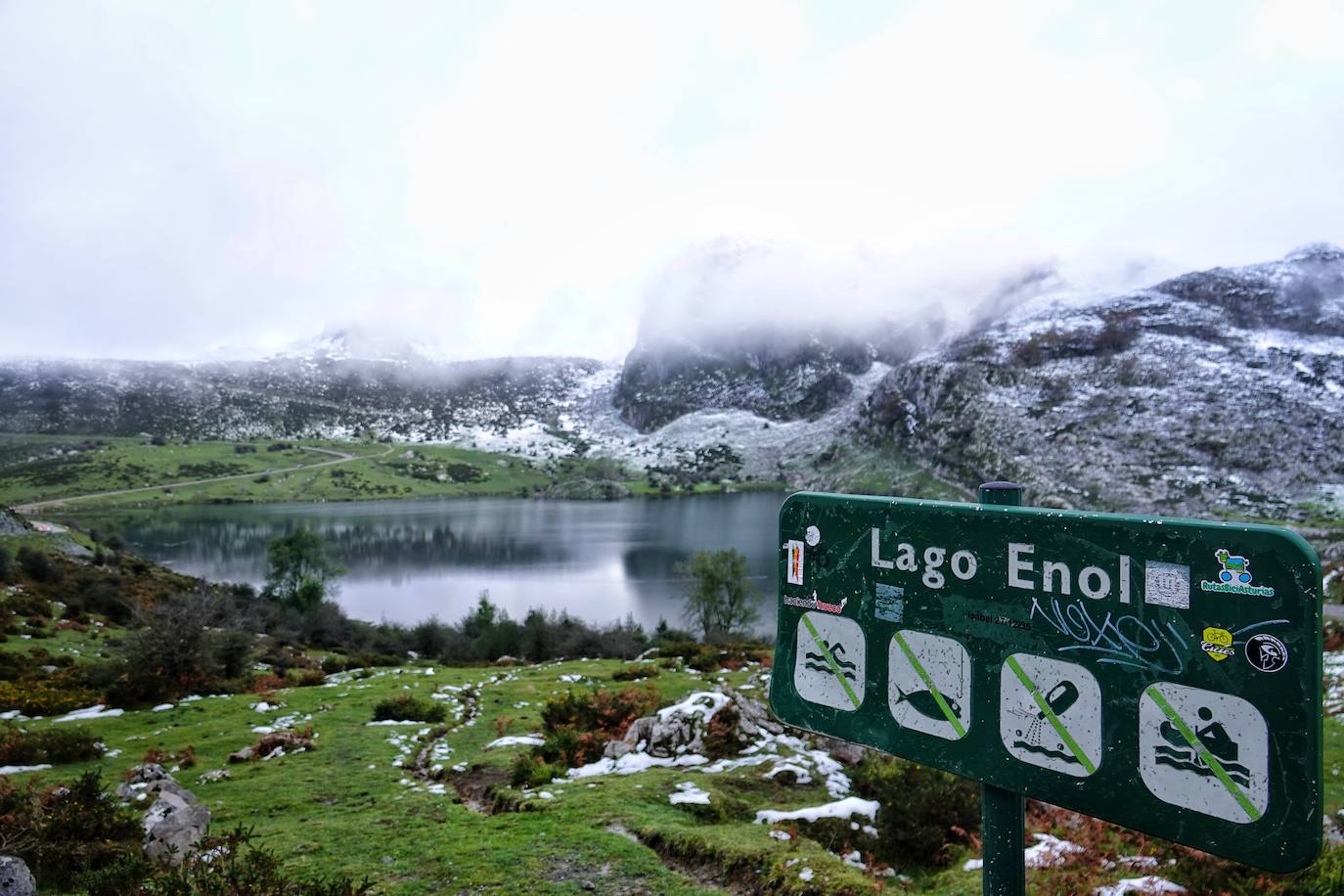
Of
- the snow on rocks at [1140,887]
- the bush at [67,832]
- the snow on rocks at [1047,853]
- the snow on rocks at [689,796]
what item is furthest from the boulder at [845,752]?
the bush at [67,832]

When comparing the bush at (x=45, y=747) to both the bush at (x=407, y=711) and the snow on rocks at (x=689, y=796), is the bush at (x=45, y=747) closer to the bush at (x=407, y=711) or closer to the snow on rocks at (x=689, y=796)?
the bush at (x=407, y=711)

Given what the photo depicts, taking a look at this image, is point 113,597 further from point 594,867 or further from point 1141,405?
point 1141,405

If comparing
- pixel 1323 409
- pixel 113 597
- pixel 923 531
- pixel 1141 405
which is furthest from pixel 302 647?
pixel 1323 409

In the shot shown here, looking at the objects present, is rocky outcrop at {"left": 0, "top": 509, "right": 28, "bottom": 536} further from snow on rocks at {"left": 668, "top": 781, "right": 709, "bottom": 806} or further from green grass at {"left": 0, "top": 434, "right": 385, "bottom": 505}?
green grass at {"left": 0, "top": 434, "right": 385, "bottom": 505}

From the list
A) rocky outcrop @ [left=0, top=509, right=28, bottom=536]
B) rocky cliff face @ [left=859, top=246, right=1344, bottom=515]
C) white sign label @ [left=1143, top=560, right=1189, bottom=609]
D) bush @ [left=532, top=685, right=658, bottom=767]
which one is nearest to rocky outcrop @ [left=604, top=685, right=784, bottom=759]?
bush @ [left=532, top=685, right=658, bottom=767]

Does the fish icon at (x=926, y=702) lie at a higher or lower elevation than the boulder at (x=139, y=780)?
higher

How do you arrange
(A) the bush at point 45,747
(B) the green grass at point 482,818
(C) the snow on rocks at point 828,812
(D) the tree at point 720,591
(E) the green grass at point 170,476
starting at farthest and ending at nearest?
(E) the green grass at point 170,476
(D) the tree at point 720,591
(A) the bush at point 45,747
(C) the snow on rocks at point 828,812
(B) the green grass at point 482,818

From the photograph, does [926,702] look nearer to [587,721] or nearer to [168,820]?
[168,820]

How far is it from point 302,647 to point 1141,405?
179107mm

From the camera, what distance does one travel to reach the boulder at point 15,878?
5926mm

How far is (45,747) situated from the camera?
13016mm

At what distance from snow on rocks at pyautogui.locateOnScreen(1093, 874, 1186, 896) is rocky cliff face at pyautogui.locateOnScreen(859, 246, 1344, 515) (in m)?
146

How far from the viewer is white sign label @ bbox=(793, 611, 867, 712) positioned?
12.1ft

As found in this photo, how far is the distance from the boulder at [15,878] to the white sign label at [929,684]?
8.02 meters
